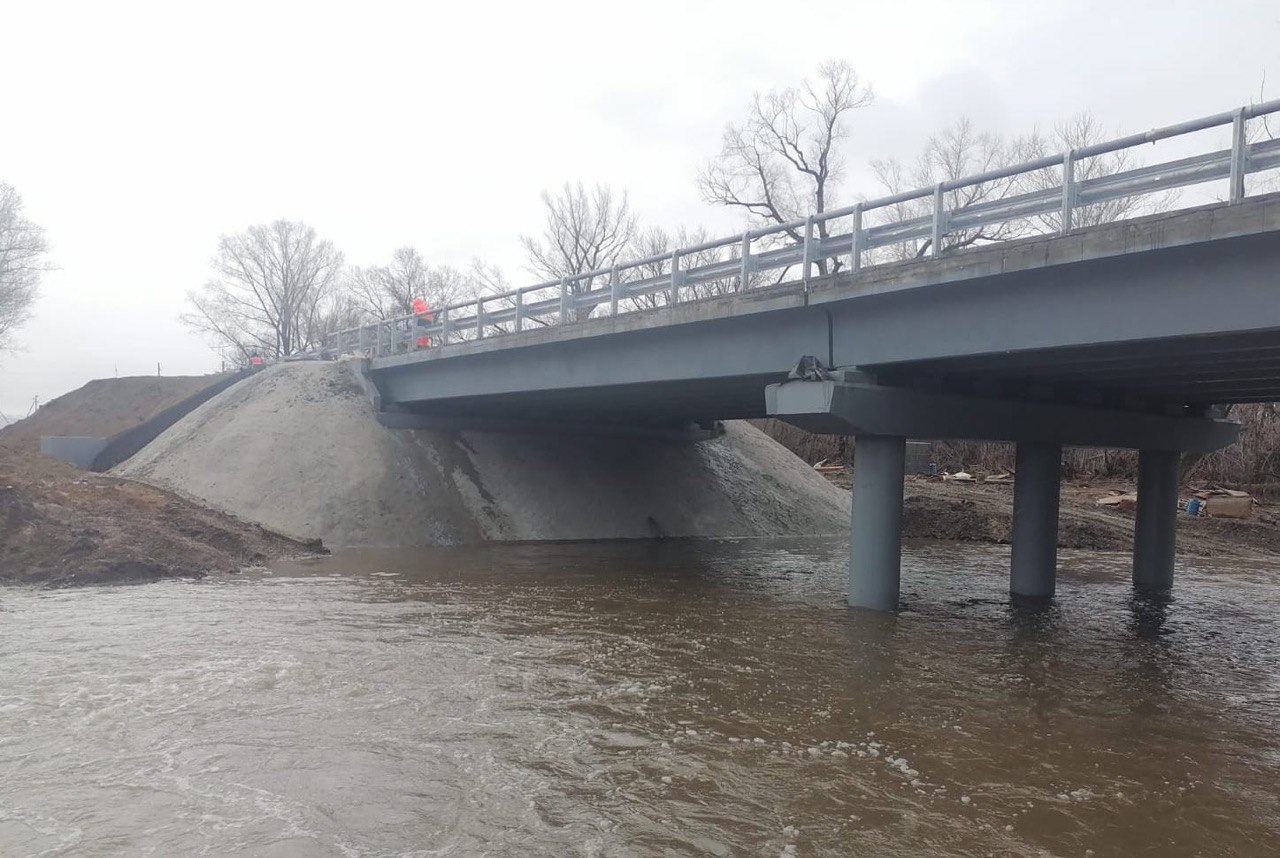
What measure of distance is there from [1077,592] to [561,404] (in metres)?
Result: 15.1

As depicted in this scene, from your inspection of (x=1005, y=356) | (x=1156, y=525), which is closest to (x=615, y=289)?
(x=1005, y=356)

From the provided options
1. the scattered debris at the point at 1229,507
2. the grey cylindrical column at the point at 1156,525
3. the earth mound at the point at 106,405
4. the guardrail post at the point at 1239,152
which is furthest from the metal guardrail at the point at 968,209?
the earth mound at the point at 106,405

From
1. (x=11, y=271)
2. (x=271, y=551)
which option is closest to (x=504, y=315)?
(x=271, y=551)

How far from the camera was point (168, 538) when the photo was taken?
20.6 meters

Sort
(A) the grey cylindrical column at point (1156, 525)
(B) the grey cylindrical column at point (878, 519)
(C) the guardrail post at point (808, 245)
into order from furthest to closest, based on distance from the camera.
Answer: (A) the grey cylindrical column at point (1156, 525)
(B) the grey cylindrical column at point (878, 519)
(C) the guardrail post at point (808, 245)

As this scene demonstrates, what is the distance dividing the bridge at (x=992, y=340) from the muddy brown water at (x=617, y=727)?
3514 mm

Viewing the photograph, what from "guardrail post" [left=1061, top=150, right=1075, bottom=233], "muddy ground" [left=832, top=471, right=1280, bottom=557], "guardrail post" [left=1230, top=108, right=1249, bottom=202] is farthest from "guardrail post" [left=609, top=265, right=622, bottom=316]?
"muddy ground" [left=832, top=471, right=1280, bottom=557]

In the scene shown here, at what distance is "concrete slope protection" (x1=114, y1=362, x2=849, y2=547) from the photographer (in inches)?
1083

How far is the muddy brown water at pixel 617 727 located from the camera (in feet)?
22.6

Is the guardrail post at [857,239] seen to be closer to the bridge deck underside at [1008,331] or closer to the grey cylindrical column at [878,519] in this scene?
the bridge deck underside at [1008,331]

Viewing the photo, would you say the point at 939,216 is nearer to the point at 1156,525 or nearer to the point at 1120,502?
the point at 1156,525

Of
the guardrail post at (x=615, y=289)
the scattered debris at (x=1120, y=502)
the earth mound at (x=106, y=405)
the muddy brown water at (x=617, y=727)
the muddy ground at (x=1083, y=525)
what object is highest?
the guardrail post at (x=615, y=289)

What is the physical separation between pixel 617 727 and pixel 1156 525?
700 inches

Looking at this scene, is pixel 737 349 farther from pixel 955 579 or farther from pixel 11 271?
pixel 11 271
